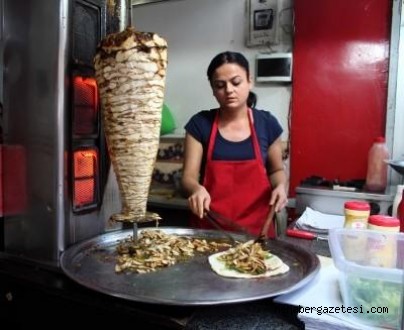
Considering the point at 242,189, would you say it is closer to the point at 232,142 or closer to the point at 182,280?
the point at 232,142

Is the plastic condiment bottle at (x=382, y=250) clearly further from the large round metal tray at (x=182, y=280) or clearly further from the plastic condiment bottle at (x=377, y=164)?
the plastic condiment bottle at (x=377, y=164)

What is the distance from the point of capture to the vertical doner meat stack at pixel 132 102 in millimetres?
1140

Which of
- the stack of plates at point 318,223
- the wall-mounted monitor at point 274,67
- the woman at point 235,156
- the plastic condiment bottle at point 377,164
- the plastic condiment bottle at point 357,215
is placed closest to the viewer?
the plastic condiment bottle at point 357,215

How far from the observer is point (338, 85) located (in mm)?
3164

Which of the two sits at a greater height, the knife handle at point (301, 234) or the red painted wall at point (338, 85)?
the red painted wall at point (338, 85)

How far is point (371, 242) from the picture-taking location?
44.3 inches

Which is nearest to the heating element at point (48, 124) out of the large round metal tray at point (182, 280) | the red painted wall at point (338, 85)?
the large round metal tray at point (182, 280)

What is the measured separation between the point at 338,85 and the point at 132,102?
2.43 m

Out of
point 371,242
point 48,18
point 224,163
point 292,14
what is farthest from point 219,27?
point 371,242

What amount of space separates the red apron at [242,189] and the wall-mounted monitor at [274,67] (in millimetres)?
1326

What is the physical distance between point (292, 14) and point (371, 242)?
263cm

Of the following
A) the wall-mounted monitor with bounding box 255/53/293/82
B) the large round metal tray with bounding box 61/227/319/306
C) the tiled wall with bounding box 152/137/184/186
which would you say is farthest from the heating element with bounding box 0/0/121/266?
the tiled wall with bounding box 152/137/184/186

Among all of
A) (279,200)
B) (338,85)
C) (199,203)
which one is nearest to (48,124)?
(199,203)

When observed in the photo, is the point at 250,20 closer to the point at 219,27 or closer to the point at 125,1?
the point at 219,27
